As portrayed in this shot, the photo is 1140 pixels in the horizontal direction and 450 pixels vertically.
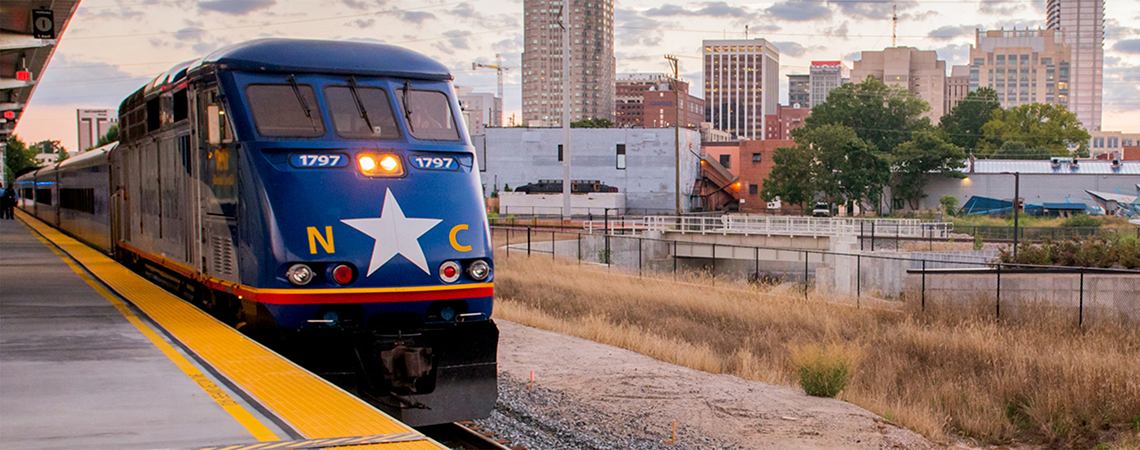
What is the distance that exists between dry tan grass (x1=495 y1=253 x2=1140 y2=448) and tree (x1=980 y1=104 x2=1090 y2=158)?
105 metres

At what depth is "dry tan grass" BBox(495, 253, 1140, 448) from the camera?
14016 mm

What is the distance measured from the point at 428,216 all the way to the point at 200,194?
3.17m

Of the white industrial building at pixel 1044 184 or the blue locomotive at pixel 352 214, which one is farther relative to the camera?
the white industrial building at pixel 1044 184

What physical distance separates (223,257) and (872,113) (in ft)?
338

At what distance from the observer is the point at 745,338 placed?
2052 centimetres

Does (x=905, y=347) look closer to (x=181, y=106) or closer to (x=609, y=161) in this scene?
(x=181, y=106)

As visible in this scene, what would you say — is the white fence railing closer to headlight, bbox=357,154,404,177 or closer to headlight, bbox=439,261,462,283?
headlight, bbox=439,261,462,283

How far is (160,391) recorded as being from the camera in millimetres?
7570

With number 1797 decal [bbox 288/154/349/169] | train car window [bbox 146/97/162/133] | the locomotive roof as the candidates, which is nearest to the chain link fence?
the locomotive roof

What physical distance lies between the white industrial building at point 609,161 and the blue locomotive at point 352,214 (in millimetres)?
76204

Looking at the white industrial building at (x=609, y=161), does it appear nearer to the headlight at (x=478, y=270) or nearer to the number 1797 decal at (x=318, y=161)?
the headlight at (x=478, y=270)

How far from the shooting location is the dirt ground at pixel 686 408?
1172cm

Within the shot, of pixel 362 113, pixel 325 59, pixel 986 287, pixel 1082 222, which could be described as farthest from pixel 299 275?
pixel 1082 222

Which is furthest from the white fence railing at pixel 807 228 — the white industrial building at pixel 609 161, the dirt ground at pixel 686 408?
the white industrial building at pixel 609 161
